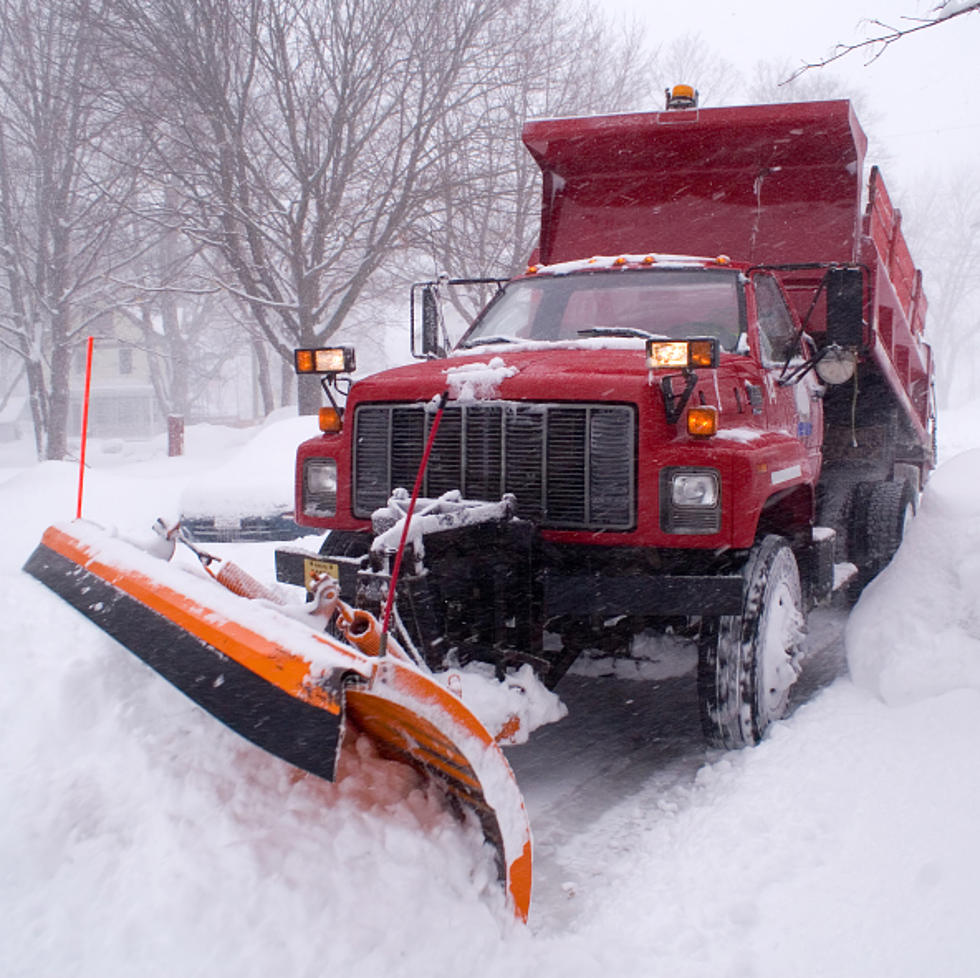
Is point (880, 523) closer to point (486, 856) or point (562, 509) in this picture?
point (562, 509)

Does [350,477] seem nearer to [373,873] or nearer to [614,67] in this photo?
[373,873]

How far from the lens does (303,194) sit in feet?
45.9

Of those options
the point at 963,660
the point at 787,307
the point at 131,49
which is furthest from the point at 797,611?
the point at 131,49

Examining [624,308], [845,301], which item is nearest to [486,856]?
[624,308]

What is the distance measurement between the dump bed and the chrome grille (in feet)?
8.51

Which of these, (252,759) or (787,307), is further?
(787,307)

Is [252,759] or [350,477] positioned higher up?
[350,477]

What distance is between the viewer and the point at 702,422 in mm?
3875

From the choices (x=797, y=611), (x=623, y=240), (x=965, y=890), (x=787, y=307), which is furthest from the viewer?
(x=623, y=240)

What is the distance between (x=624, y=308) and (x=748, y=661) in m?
2.02

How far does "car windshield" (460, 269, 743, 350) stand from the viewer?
193 inches

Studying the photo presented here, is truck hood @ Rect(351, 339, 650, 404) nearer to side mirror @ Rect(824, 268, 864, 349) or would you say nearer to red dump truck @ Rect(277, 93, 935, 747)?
red dump truck @ Rect(277, 93, 935, 747)

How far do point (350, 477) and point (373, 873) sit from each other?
218cm

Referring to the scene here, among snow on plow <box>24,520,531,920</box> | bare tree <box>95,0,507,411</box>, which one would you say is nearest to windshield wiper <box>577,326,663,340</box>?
snow on plow <box>24,520,531,920</box>
